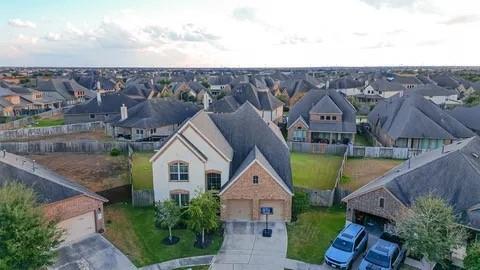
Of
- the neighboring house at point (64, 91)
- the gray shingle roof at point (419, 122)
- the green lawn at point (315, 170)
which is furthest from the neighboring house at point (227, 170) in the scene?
the neighboring house at point (64, 91)

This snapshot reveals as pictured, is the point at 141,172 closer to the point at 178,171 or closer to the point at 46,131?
the point at 178,171

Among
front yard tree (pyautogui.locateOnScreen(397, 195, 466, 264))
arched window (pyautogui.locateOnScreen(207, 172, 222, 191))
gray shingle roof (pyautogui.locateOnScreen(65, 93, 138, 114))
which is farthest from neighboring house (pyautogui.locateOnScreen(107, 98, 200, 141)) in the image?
front yard tree (pyautogui.locateOnScreen(397, 195, 466, 264))

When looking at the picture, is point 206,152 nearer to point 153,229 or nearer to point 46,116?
point 153,229

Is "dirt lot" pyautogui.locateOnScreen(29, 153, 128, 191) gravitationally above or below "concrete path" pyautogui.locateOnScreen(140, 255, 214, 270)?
above

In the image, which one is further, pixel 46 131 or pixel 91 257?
pixel 46 131

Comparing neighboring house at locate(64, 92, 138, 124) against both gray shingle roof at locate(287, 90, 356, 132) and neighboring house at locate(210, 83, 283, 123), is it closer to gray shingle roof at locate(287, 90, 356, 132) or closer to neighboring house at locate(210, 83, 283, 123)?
neighboring house at locate(210, 83, 283, 123)

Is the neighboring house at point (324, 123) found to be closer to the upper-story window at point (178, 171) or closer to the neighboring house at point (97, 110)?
the upper-story window at point (178, 171)

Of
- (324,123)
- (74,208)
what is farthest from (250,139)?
(324,123)
